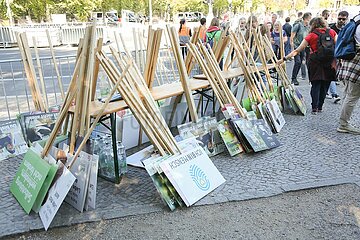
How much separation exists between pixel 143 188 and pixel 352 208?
2.22 metres

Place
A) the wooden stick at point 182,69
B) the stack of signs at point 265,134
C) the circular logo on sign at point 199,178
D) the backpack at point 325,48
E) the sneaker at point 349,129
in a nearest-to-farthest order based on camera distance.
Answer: the circular logo on sign at point 199,178 < the wooden stick at point 182,69 < the stack of signs at point 265,134 < the sneaker at point 349,129 < the backpack at point 325,48

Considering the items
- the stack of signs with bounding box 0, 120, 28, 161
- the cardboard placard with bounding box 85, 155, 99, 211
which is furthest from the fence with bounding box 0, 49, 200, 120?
the cardboard placard with bounding box 85, 155, 99, 211

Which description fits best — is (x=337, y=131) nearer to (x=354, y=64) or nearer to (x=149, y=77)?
(x=354, y=64)

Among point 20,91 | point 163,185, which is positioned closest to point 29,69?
point 163,185

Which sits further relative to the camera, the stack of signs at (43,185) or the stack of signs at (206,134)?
the stack of signs at (206,134)

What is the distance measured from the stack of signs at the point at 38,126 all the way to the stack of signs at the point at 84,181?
161 cm

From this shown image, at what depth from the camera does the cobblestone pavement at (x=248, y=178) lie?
3406 millimetres

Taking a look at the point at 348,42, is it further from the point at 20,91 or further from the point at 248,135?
the point at 20,91

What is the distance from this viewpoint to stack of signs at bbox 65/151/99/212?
3.30 meters

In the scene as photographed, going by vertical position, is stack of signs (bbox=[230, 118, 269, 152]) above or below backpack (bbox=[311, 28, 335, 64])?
below

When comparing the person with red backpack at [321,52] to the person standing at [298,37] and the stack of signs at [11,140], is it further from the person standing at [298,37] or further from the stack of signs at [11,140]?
the stack of signs at [11,140]

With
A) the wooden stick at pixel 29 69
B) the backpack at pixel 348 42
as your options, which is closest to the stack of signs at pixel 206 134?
the wooden stick at pixel 29 69

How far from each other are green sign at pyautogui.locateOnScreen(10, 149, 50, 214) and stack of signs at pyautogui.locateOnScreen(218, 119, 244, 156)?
236 cm

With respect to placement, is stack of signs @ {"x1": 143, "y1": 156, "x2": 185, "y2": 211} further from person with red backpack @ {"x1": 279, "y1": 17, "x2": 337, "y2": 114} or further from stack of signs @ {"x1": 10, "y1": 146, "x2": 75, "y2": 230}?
person with red backpack @ {"x1": 279, "y1": 17, "x2": 337, "y2": 114}
